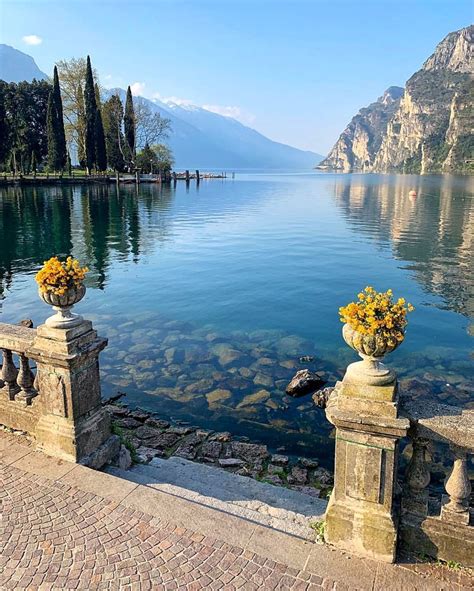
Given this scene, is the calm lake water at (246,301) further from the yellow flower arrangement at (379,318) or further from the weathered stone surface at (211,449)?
the yellow flower arrangement at (379,318)

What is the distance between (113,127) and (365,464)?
85469 mm

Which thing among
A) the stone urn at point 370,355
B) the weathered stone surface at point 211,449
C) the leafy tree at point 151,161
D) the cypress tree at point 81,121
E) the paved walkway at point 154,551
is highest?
the cypress tree at point 81,121

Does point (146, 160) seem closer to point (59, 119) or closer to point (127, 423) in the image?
point (59, 119)

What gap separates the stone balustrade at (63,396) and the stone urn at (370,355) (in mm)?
2862

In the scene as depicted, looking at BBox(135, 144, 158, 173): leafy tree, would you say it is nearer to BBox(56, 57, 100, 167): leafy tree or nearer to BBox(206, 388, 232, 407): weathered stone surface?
BBox(56, 57, 100, 167): leafy tree

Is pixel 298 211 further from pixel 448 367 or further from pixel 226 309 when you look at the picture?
pixel 448 367

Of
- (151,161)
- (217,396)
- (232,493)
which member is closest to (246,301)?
(217,396)

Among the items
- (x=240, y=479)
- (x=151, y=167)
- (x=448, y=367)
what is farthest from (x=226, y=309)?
(x=151, y=167)

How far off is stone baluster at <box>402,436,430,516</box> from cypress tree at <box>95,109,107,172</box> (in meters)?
73.4

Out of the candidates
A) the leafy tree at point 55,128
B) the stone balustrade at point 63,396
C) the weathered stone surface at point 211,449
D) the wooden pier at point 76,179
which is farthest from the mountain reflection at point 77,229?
the leafy tree at point 55,128

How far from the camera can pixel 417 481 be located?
3.94 meters

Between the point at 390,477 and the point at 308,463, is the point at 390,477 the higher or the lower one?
the higher one

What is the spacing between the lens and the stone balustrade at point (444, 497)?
12.1ft

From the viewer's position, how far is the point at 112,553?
3.77 meters
